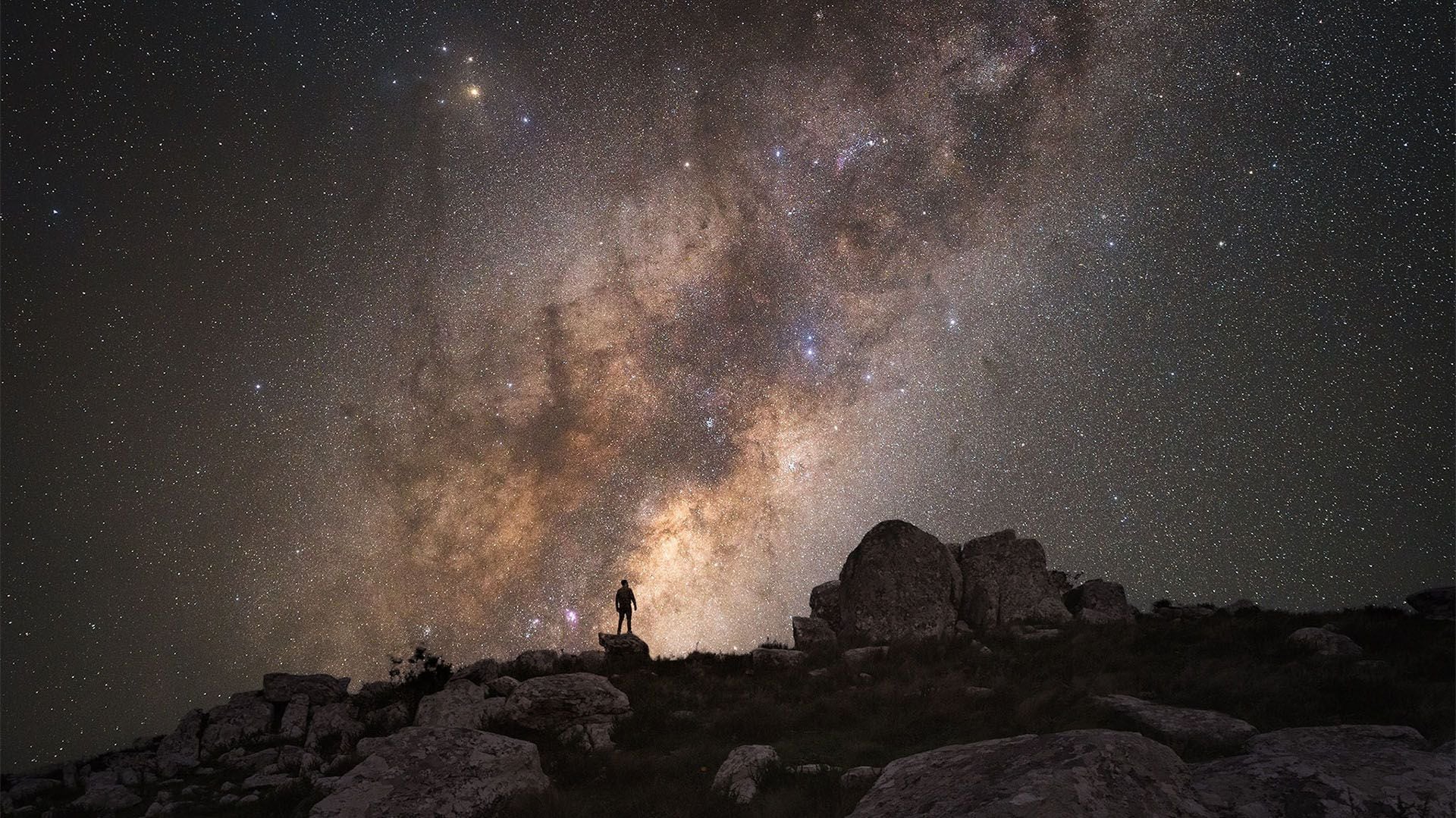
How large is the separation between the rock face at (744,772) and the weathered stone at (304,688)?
13647 millimetres

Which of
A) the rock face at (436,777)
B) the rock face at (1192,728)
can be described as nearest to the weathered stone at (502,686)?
the rock face at (436,777)

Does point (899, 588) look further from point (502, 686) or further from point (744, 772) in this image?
point (744, 772)

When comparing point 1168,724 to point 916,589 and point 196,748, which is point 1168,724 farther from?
point 196,748

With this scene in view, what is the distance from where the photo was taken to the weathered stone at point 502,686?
17.3 m

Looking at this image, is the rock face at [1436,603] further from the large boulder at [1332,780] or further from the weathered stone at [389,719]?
the weathered stone at [389,719]

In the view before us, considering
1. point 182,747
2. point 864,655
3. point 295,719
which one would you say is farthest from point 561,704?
point 182,747

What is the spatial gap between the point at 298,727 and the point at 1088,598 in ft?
74.1

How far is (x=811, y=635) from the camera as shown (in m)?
23.6

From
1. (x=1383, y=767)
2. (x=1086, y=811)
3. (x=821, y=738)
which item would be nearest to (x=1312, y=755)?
(x=1383, y=767)

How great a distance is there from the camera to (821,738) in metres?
12.3

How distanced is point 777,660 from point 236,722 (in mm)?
12846

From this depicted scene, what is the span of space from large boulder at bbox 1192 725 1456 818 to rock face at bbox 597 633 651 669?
53.2 ft

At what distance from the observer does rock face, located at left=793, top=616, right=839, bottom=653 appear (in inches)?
891

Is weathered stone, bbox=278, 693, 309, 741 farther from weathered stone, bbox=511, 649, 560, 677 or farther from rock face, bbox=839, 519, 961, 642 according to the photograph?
rock face, bbox=839, 519, 961, 642
